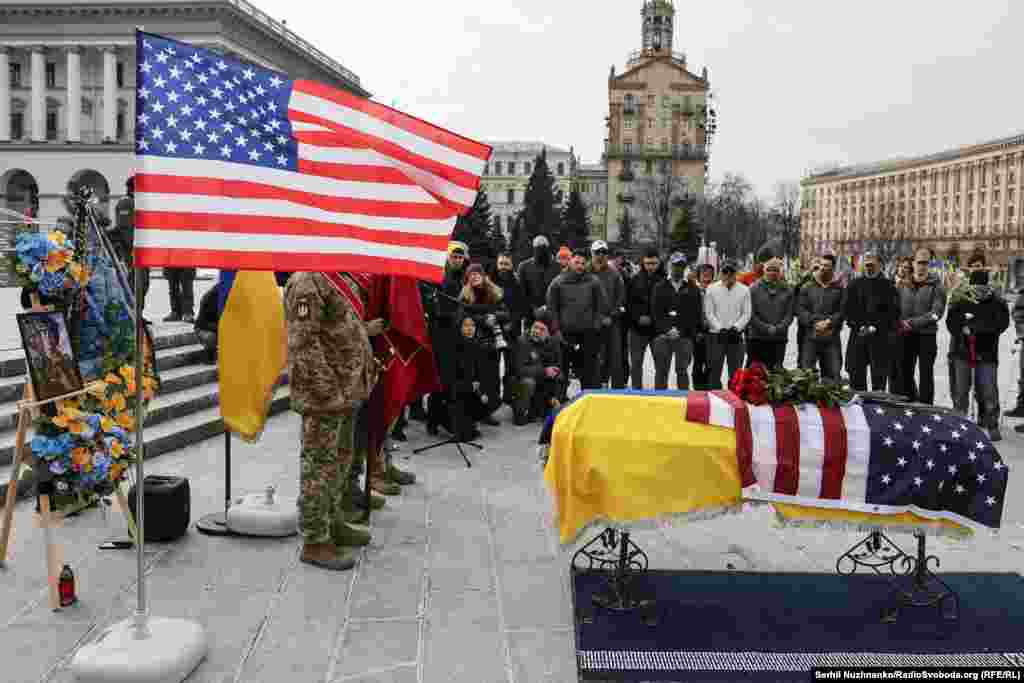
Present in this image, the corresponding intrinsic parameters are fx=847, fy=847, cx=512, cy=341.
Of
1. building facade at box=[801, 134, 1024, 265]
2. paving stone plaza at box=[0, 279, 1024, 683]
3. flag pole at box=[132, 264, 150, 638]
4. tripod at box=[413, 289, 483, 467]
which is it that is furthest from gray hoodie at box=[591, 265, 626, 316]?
building facade at box=[801, 134, 1024, 265]

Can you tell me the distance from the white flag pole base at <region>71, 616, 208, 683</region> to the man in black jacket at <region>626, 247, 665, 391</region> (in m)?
8.39

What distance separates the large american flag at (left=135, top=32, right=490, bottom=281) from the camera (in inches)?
152

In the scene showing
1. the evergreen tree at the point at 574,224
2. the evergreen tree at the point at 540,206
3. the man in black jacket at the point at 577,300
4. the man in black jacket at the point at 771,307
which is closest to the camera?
the man in black jacket at the point at 577,300

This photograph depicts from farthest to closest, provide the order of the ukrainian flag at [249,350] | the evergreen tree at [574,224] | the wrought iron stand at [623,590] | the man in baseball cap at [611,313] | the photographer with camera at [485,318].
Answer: the evergreen tree at [574,224] → the man in baseball cap at [611,313] → the photographer with camera at [485,318] → the ukrainian flag at [249,350] → the wrought iron stand at [623,590]

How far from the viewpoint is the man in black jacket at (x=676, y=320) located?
11.8m

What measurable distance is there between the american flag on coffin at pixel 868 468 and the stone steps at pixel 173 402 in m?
5.55

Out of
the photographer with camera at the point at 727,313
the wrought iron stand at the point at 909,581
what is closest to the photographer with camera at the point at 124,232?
the photographer with camera at the point at 727,313

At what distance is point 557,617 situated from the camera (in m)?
4.96

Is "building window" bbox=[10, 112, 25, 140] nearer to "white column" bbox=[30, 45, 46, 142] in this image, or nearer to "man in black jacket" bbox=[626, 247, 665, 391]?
"white column" bbox=[30, 45, 46, 142]

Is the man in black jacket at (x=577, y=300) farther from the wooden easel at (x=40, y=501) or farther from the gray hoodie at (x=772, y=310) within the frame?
the wooden easel at (x=40, y=501)

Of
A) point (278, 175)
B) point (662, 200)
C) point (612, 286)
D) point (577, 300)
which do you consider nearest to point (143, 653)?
point (278, 175)

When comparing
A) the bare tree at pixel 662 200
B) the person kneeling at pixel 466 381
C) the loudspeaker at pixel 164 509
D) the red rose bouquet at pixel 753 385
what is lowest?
the loudspeaker at pixel 164 509

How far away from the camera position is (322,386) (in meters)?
5.44

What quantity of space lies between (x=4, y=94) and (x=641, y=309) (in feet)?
207
